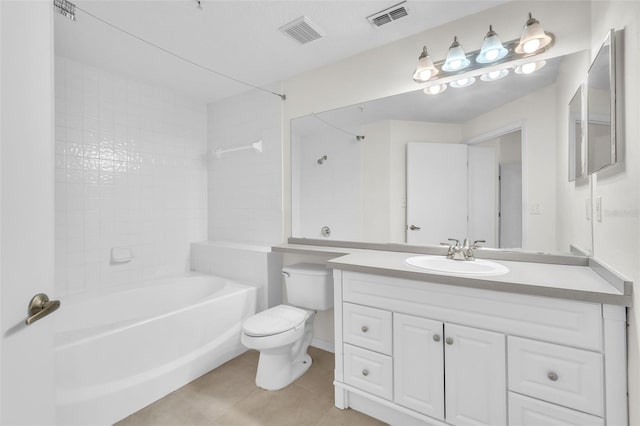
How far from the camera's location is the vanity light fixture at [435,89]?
1.93 meters

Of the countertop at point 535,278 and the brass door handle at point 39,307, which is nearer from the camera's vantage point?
the brass door handle at point 39,307

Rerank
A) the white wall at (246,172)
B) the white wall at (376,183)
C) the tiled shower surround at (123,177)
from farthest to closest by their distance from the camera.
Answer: the white wall at (246,172) < the tiled shower surround at (123,177) < the white wall at (376,183)

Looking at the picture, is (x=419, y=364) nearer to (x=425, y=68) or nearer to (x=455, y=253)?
(x=455, y=253)

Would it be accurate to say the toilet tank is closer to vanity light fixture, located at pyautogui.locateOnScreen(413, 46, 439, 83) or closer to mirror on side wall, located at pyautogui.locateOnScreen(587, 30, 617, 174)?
vanity light fixture, located at pyautogui.locateOnScreen(413, 46, 439, 83)

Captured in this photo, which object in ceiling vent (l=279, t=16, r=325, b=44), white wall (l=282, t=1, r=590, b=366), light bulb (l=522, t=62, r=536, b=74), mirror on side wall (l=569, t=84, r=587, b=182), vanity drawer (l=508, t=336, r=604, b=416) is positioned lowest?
vanity drawer (l=508, t=336, r=604, b=416)

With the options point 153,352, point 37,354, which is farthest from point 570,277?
point 153,352

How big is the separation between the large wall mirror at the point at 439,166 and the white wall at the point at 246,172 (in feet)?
0.79

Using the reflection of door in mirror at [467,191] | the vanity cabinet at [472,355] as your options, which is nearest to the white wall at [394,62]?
the reflection of door in mirror at [467,191]

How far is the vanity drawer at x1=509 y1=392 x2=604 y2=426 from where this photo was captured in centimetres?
112

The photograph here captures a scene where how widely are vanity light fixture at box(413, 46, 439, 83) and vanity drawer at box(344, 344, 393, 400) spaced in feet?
5.66

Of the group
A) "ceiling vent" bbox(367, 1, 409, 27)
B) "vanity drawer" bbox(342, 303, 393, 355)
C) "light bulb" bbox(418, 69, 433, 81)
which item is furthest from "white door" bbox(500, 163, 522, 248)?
"ceiling vent" bbox(367, 1, 409, 27)

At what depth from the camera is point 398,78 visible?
2094mm

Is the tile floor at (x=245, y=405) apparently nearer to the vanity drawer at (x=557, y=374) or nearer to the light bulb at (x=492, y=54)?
the vanity drawer at (x=557, y=374)

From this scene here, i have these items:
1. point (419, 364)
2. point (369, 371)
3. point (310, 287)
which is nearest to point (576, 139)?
point (419, 364)
